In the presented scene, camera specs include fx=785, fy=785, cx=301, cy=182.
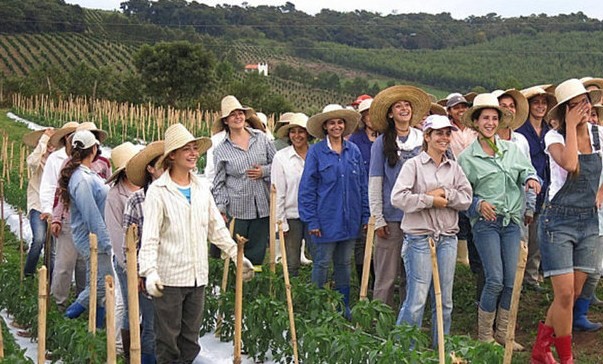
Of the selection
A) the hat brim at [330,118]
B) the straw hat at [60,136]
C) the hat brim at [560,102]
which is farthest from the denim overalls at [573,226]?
the straw hat at [60,136]

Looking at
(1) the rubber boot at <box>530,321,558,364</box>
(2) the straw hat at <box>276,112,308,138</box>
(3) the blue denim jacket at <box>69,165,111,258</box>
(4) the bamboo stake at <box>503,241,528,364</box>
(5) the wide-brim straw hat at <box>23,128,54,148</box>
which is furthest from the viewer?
(5) the wide-brim straw hat at <box>23,128,54,148</box>

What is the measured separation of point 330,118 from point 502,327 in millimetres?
2020

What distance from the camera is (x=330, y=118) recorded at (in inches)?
241

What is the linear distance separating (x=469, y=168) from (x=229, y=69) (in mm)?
40428

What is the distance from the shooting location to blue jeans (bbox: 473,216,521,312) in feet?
16.8

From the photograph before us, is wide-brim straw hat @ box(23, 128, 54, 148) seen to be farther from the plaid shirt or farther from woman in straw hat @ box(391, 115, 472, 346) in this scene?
woman in straw hat @ box(391, 115, 472, 346)

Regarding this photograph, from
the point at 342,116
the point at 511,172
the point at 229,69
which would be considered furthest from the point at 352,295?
the point at 229,69

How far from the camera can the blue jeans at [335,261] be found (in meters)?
6.02

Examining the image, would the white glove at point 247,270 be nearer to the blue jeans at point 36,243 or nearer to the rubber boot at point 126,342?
the rubber boot at point 126,342

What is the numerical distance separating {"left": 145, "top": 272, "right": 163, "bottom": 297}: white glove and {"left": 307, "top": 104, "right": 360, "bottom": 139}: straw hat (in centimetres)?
218

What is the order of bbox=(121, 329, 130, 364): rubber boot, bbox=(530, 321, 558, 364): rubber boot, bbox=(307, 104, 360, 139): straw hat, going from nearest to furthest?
1. bbox=(530, 321, 558, 364): rubber boot
2. bbox=(121, 329, 130, 364): rubber boot
3. bbox=(307, 104, 360, 139): straw hat

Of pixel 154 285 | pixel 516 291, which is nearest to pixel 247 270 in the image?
pixel 154 285

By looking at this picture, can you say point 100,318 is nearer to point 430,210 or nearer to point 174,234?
point 174,234

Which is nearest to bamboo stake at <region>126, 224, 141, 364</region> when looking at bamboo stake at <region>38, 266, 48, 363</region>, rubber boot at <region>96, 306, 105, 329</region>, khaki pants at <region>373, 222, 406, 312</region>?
bamboo stake at <region>38, 266, 48, 363</region>
